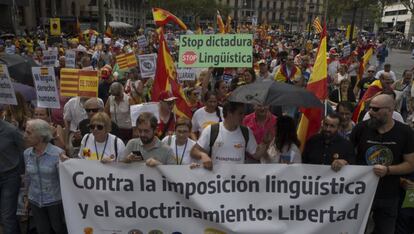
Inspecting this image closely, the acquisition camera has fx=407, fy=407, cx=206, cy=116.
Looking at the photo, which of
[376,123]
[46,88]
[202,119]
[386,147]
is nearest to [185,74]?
[202,119]

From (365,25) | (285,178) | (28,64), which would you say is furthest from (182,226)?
(365,25)

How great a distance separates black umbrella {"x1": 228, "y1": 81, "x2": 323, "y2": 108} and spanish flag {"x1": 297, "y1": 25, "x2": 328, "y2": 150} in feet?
2.45

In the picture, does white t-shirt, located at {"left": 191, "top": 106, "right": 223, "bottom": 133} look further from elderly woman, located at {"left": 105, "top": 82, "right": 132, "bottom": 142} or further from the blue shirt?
the blue shirt

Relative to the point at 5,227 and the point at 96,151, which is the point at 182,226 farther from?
the point at 5,227

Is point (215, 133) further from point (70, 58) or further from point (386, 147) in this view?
point (70, 58)

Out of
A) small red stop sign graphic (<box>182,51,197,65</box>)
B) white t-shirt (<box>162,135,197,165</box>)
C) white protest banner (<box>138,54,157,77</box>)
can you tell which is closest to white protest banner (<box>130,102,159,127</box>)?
small red stop sign graphic (<box>182,51,197,65</box>)

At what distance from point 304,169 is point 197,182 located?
3.24 ft

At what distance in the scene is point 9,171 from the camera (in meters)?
4.17

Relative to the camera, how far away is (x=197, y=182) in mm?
3740

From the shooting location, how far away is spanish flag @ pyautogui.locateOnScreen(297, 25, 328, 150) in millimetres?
4668

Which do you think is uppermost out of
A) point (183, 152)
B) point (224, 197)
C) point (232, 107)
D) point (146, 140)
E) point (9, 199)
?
point (232, 107)

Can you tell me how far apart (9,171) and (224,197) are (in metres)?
2.24

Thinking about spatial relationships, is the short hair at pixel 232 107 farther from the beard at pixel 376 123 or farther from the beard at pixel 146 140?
the beard at pixel 376 123

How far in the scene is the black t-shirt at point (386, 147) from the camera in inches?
143
